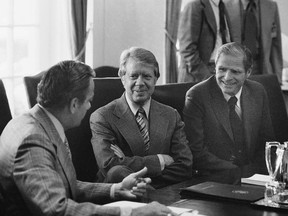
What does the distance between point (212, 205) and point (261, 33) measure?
3781mm

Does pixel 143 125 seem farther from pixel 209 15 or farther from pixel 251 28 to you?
pixel 251 28

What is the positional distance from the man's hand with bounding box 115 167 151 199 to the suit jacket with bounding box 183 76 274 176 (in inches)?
43.9

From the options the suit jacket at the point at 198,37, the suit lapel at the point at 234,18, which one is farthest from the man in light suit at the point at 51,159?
the suit lapel at the point at 234,18

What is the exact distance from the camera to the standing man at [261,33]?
591 centimetres

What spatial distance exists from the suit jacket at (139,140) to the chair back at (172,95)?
0.20 metres

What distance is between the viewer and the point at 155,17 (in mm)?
6316

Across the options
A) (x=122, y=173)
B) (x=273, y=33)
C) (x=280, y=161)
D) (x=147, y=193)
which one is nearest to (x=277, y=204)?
(x=280, y=161)

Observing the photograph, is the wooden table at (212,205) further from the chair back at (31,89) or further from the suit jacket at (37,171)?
the chair back at (31,89)

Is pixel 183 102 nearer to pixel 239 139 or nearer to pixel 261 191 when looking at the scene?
pixel 239 139

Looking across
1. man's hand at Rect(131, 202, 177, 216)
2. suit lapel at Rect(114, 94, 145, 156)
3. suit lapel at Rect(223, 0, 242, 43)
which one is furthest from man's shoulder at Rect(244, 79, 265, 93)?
man's hand at Rect(131, 202, 177, 216)

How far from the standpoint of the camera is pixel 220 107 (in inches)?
155

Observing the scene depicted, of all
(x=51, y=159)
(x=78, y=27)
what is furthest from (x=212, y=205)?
(x=78, y=27)

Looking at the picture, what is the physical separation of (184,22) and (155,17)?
32.4 inches

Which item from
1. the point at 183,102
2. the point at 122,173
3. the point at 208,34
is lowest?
the point at 122,173
